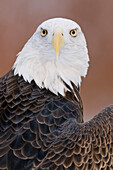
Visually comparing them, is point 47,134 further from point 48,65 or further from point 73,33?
point 73,33

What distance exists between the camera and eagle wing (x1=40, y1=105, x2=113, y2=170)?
128 cm

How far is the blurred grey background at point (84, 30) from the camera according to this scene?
3488 mm

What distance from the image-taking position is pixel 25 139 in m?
1.33

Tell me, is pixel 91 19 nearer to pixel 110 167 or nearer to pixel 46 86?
pixel 46 86

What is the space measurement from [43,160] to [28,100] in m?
0.27

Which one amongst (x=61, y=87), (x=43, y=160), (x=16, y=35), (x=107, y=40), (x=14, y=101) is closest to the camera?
(x=43, y=160)

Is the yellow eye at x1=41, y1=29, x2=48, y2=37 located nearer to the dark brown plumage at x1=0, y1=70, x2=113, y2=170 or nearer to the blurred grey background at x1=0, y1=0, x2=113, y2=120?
the dark brown plumage at x1=0, y1=70, x2=113, y2=170

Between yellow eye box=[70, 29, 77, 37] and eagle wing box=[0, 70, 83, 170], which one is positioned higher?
yellow eye box=[70, 29, 77, 37]

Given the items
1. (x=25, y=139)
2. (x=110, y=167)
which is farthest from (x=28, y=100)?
(x=110, y=167)

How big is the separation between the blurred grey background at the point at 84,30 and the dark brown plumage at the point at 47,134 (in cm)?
198

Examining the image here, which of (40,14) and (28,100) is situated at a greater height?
(40,14)

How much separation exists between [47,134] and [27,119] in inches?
→ 3.9

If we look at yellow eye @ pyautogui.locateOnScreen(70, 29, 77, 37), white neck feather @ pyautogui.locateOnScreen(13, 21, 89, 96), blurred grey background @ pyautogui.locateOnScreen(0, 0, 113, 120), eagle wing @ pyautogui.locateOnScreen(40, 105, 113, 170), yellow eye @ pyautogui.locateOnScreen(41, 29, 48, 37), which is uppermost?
blurred grey background @ pyautogui.locateOnScreen(0, 0, 113, 120)

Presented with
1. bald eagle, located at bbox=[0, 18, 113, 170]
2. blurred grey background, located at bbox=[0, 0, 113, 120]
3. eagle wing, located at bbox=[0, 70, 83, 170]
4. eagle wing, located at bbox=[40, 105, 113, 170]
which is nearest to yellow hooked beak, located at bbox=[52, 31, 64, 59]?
bald eagle, located at bbox=[0, 18, 113, 170]
